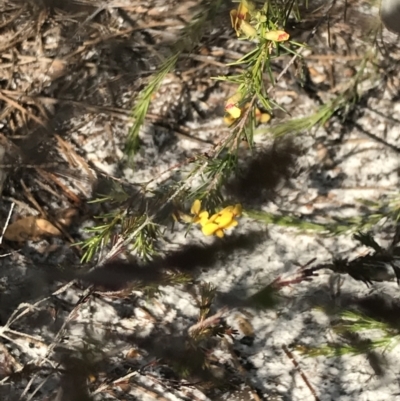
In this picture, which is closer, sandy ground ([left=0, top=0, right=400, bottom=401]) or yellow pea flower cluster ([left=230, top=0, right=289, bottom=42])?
yellow pea flower cluster ([left=230, top=0, right=289, bottom=42])

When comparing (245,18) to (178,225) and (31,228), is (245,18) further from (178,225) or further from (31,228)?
(31,228)

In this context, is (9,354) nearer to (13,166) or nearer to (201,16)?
(13,166)

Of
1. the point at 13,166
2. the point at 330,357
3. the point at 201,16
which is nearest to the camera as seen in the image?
the point at 201,16

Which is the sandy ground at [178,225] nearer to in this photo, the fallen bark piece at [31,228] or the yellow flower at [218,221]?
the fallen bark piece at [31,228]

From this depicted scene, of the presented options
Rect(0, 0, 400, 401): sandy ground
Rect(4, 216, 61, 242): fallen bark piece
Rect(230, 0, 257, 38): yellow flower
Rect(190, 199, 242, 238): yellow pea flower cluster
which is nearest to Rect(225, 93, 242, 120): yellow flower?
Rect(230, 0, 257, 38): yellow flower

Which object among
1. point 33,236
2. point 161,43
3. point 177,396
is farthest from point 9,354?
point 161,43

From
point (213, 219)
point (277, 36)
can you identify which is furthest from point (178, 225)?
point (277, 36)

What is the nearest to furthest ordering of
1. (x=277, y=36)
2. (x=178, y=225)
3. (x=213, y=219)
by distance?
(x=277, y=36)
(x=213, y=219)
(x=178, y=225)

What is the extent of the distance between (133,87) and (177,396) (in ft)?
2.94

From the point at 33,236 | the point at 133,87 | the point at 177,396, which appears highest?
the point at 133,87

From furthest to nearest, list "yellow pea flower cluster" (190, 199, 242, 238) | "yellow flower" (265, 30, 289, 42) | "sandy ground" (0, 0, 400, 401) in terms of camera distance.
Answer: "sandy ground" (0, 0, 400, 401) < "yellow pea flower cluster" (190, 199, 242, 238) < "yellow flower" (265, 30, 289, 42)

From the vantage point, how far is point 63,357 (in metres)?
1.59

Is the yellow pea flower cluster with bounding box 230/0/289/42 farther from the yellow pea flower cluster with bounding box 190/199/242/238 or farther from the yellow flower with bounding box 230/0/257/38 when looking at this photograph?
→ the yellow pea flower cluster with bounding box 190/199/242/238

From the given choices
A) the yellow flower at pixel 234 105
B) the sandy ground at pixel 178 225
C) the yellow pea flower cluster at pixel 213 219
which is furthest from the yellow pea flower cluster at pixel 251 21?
the sandy ground at pixel 178 225
